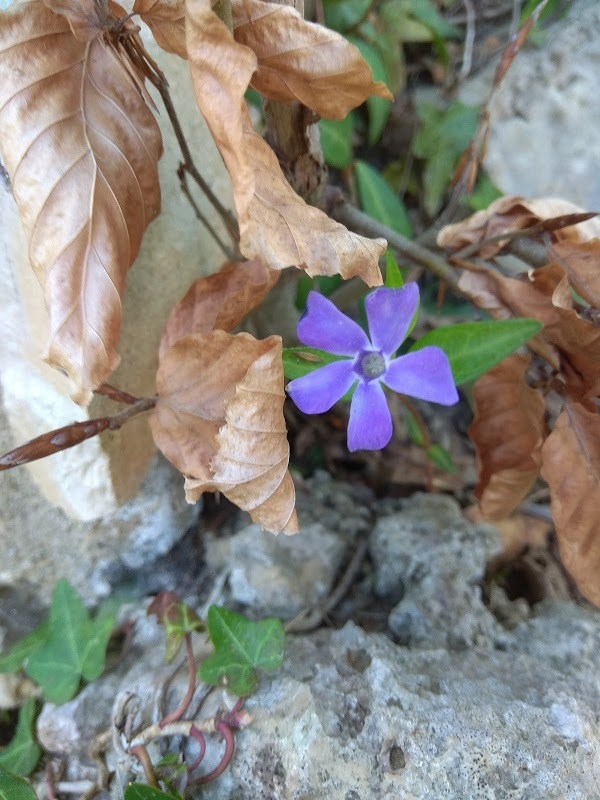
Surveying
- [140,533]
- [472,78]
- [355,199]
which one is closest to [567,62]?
[472,78]

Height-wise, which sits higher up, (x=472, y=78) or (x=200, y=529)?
(x=472, y=78)

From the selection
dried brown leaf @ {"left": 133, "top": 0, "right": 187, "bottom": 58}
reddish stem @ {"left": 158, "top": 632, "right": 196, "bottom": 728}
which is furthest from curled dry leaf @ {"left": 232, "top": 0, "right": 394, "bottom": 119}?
reddish stem @ {"left": 158, "top": 632, "right": 196, "bottom": 728}

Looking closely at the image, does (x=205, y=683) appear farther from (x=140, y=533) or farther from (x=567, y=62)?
(x=567, y=62)

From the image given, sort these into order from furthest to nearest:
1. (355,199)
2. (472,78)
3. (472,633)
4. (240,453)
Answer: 1. (472,78)
2. (355,199)
3. (472,633)
4. (240,453)

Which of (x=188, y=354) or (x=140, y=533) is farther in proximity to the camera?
(x=140, y=533)

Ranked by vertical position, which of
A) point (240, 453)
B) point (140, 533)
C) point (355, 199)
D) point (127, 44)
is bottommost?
point (140, 533)

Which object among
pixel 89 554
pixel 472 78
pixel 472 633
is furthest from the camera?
pixel 472 78
